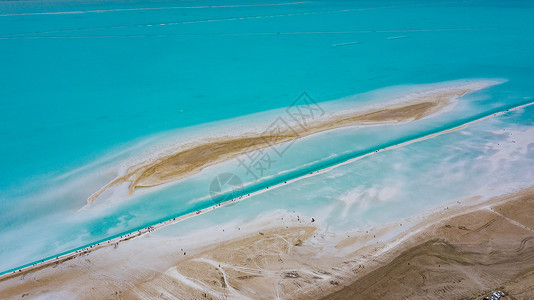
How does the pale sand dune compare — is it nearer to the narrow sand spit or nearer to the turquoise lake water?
the turquoise lake water

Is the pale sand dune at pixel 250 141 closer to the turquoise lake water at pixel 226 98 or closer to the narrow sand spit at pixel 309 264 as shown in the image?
the turquoise lake water at pixel 226 98

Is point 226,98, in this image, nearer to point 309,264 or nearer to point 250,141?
point 250,141

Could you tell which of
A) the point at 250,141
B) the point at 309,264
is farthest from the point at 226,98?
the point at 309,264

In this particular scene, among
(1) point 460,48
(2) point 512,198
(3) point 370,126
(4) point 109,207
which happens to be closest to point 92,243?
(4) point 109,207

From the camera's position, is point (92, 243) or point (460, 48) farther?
point (460, 48)

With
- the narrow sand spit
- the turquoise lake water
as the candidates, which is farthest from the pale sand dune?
the narrow sand spit

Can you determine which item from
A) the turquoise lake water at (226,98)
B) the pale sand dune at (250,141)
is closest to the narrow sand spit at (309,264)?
the turquoise lake water at (226,98)

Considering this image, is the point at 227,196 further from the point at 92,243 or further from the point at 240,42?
the point at 240,42
